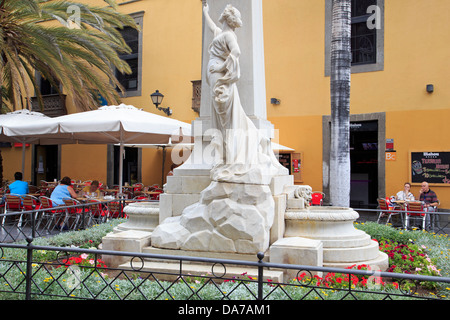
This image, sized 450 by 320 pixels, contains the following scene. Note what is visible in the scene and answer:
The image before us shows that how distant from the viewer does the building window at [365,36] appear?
1271cm

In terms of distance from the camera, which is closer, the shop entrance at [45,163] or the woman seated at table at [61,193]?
the woman seated at table at [61,193]

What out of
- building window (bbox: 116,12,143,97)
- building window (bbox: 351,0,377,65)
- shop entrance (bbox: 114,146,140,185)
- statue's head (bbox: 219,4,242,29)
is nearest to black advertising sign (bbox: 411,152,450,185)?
building window (bbox: 351,0,377,65)

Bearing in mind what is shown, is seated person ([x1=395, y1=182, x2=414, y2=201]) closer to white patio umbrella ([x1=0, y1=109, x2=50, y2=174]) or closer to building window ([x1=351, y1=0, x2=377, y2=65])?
building window ([x1=351, y1=0, x2=377, y2=65])

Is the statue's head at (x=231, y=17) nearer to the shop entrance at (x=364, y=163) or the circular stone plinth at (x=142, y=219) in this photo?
the circular stone plinth at (x=142, y=219)

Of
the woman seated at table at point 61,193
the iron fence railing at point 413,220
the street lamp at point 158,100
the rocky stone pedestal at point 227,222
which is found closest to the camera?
→ the rocky stone pedestal at point 227,222

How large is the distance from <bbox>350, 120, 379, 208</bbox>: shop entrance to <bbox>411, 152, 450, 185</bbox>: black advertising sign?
4.48 feet

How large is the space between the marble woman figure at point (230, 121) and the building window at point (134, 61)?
12.6m

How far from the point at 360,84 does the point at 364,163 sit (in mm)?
2553

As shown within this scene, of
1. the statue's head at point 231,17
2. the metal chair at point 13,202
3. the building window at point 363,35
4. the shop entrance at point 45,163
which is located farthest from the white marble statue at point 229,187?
the shop entrance at point 45,163

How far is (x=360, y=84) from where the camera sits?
12922mm

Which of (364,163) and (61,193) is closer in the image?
(61,193)

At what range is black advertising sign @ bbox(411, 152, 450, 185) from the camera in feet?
38.3

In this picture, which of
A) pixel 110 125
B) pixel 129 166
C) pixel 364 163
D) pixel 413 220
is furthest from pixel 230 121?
pixel 129 166

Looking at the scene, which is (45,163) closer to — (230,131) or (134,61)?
(134,61)
